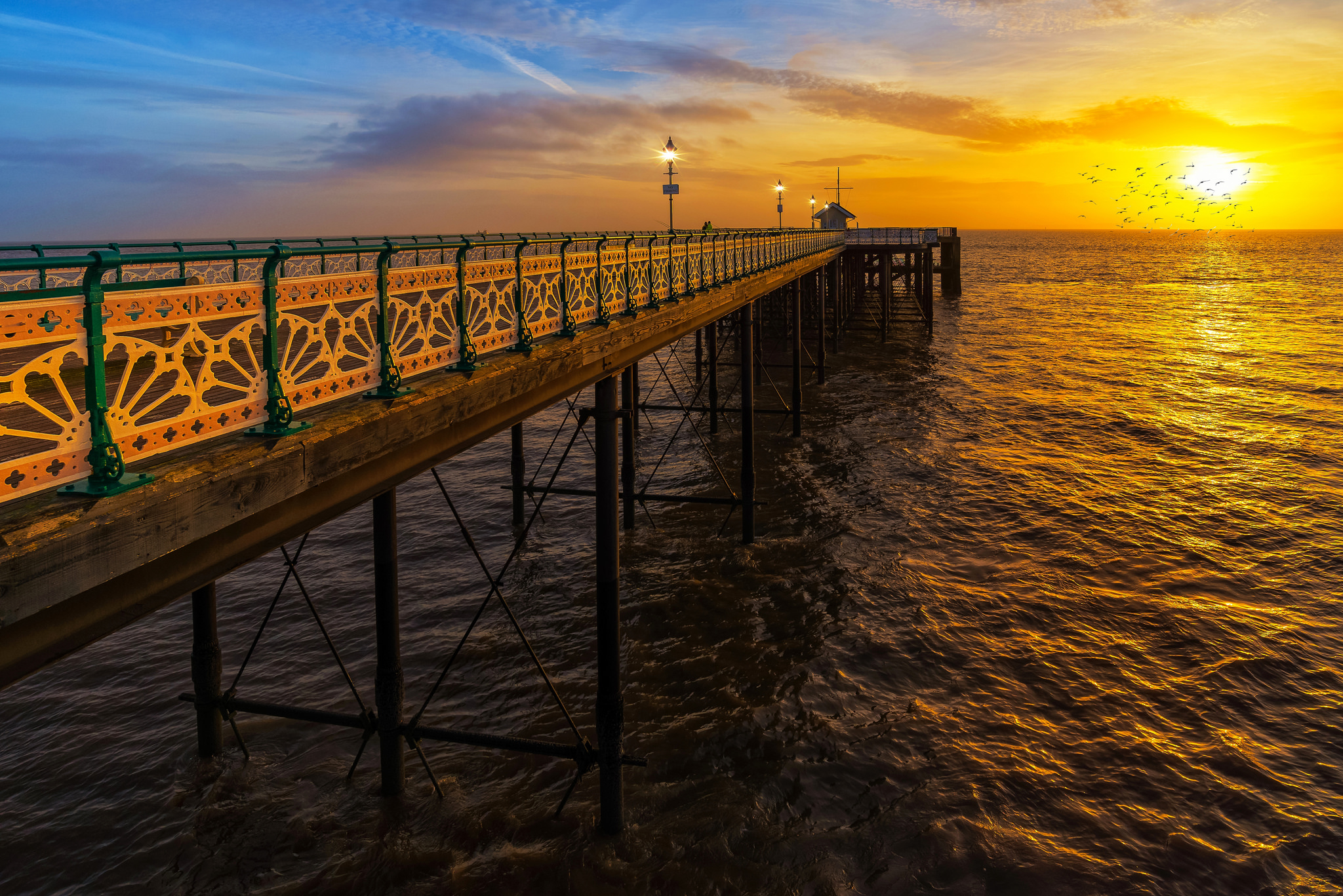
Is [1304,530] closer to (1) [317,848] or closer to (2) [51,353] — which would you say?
(1) [317,848]

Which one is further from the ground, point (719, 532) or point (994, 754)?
point (719, 532)

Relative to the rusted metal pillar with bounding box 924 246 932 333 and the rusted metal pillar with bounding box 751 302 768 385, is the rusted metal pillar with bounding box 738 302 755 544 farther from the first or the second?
the rusted metal pillar with bounding box 924 246 932 333

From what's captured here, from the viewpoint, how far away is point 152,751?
10031mm

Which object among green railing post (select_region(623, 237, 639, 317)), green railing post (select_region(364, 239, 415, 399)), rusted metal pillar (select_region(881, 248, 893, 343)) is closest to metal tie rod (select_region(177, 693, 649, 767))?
green railing post (select_region(364, 239, 415, 399))

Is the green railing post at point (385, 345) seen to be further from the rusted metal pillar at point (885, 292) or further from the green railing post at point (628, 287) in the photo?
the rusted metal pillar at point (885, 292)

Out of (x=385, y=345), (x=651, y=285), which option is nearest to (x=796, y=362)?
(x=651, y=285)

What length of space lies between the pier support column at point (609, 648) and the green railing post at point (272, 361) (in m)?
3.91

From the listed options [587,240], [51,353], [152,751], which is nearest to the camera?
[51,353]

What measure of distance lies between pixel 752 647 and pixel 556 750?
4308 millimetres

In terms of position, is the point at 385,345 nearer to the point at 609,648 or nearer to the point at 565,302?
the point at 565,302

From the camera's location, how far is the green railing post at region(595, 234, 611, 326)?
924 cm

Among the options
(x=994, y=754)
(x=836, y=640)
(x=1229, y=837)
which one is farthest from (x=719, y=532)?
(x=1229, y=837)

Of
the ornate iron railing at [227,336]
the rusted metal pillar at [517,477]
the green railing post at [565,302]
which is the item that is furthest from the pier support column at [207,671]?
the rusted metal pillar at [517,477]

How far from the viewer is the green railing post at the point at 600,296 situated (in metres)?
9.24
